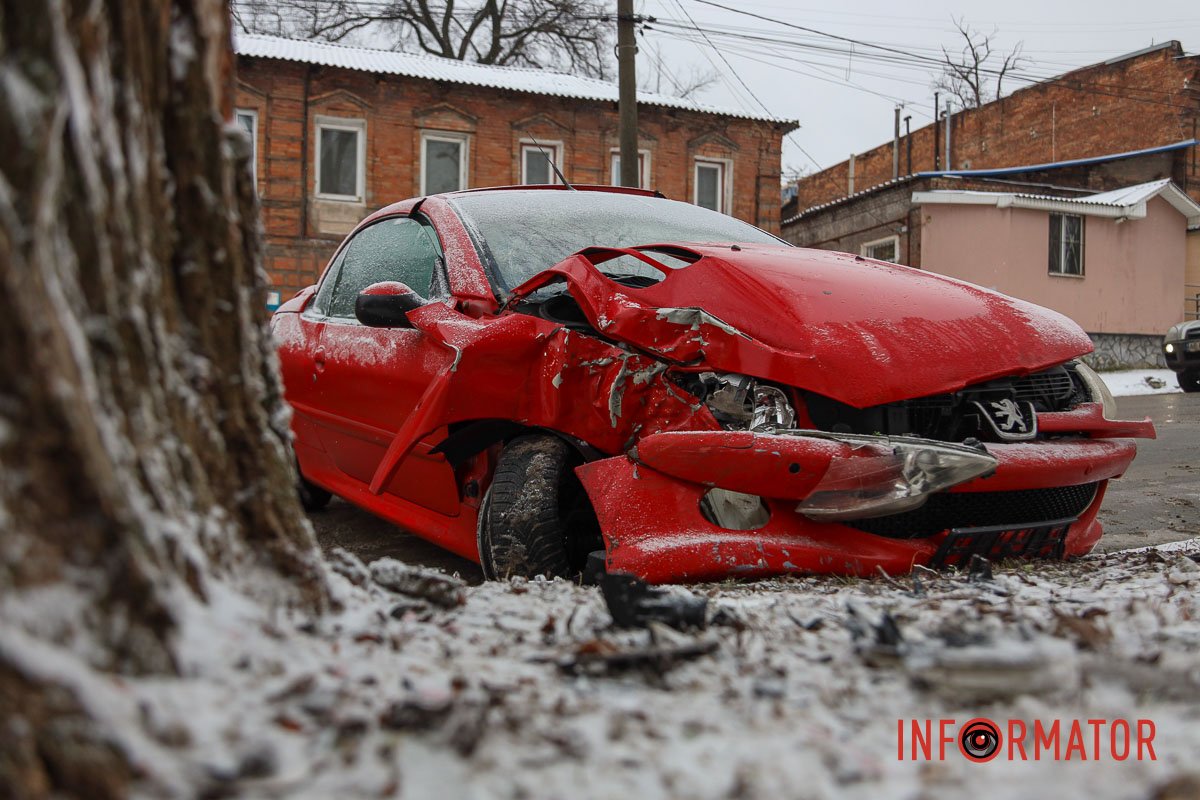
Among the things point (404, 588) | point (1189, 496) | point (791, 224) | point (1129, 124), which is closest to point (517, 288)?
point (404, 588)

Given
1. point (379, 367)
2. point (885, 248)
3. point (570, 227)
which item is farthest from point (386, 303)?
point (885, 248)

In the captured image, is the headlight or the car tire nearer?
the car tire

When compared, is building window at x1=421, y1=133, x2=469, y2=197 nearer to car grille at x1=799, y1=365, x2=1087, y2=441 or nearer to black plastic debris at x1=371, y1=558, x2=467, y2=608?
car grille at x1=799, y1=365, x2=1087, y2=441

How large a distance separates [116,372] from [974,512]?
2.16 metres

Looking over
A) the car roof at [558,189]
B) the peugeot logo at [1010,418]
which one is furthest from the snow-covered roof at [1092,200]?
the peugeot logo at [1010,418]

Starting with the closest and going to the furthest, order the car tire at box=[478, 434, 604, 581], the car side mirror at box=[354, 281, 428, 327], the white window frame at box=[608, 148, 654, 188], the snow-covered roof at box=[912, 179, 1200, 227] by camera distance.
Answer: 1. the car tire at box=[478, 434, 604, 581]
2. the car side mirror at box=[354, 281, 428, 327]
3. the white window frame at box=[608, 148, 654, 188]
4. the snow-covered roof at box=[912, 179, 1200, 227]

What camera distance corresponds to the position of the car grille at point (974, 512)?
2.38 m

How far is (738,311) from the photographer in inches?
99.1

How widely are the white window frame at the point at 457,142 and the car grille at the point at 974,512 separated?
57.0 feet

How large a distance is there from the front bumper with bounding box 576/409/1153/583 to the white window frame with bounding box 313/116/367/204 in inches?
685

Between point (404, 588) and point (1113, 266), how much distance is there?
24.5m

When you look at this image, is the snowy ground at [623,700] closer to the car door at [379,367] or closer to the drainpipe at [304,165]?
the car door at [379,367]

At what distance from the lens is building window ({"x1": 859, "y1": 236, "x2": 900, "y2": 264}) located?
73.3 ft

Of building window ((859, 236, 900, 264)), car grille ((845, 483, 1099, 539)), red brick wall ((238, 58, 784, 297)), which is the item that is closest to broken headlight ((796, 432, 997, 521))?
car grille ((845, 483, 1099, 539))
